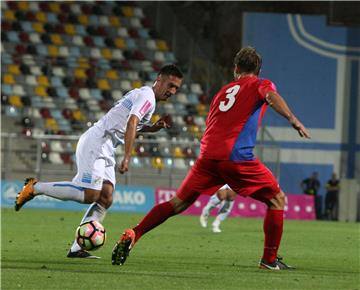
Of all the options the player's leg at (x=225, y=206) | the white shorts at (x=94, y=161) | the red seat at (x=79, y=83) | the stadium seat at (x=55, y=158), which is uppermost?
the red seat at (x=79, y=83)

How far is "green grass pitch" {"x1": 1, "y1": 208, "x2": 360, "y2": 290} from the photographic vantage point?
31.8 ft

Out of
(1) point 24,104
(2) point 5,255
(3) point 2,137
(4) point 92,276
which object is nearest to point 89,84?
(1) point 24,104

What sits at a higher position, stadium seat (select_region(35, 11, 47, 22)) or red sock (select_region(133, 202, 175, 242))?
stadium seat (select_region(35, 11, 47, 22))

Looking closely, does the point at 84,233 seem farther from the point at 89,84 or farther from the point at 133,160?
the point at 89,84

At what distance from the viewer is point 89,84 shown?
3400cm

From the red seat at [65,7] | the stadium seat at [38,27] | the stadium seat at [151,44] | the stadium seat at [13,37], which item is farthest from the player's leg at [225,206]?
the stadium seat at [151,44]

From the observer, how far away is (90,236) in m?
11.6

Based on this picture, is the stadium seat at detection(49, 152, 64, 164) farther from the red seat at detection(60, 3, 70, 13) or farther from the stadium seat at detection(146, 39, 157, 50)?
the stadium seat at detection(146, 39, 157, 50)

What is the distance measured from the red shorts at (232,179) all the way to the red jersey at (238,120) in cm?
8

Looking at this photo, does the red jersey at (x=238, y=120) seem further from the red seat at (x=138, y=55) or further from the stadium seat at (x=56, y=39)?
the red seat at (x=138, y=55)

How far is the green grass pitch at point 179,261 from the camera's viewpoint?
9695 mm

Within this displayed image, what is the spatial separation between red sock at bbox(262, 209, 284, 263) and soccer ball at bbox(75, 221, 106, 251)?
1725 mm

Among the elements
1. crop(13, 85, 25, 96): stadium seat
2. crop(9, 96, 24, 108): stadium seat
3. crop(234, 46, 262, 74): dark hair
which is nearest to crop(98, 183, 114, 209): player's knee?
crop(234, 46, 262, 74): dark hair

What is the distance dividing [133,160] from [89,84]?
13.9 ft
